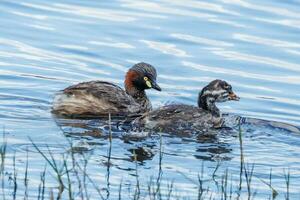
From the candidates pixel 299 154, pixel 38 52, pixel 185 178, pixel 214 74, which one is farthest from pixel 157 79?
pixel 185 178

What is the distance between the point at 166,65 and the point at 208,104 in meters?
2.44

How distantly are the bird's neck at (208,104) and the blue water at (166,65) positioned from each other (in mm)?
568

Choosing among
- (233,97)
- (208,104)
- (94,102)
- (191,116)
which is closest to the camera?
(191,116)

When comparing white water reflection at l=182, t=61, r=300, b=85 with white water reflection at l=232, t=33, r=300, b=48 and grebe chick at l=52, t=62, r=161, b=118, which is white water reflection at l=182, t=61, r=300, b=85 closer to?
white water reflection at l=232, t=33, r=300, b=48

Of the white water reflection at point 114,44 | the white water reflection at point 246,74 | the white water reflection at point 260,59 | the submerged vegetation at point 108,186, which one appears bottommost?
the submerged vegetation at point 108,186

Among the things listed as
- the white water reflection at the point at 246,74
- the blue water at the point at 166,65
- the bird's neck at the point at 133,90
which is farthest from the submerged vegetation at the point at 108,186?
the white water reflection at the point at 246,74

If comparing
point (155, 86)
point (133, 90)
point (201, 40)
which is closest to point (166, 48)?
point (201, 40)

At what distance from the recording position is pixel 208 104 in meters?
12.9

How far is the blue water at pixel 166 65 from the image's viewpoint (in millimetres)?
10555

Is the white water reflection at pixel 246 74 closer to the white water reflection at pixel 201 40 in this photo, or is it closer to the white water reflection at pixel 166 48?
the white water reflection at pixel 166 48

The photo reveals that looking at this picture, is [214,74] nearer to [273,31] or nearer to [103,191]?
[273,31]

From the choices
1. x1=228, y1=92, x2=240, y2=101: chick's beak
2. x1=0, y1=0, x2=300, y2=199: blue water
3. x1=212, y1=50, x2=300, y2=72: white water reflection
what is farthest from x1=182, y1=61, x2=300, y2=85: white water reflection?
x1=228, y1=92, x2=240, y2=101: chick's beak

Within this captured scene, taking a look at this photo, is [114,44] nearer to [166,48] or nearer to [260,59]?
[166,48]

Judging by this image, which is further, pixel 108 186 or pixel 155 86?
pixel 155 86
